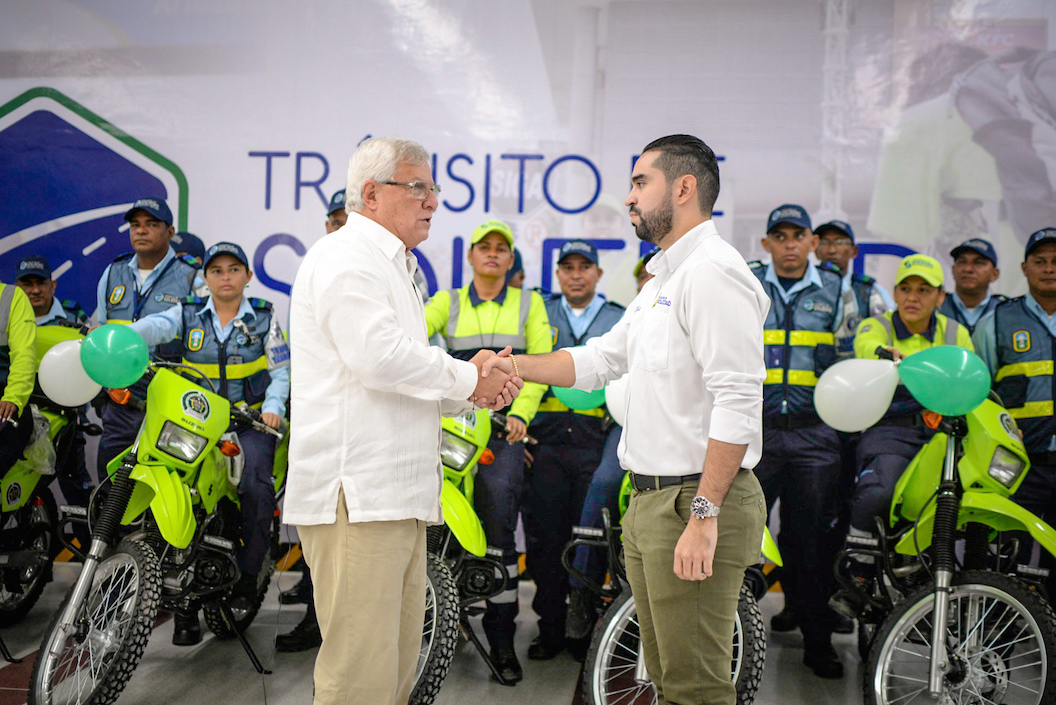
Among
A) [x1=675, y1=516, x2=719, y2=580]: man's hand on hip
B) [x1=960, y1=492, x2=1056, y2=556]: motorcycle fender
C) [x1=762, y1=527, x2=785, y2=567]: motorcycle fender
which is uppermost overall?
[x1=675, y1=516, x2=719, y2=580]: man's hand on hip

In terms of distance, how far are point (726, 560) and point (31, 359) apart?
3250mm

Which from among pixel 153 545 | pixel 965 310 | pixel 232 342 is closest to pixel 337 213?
pixel 232 342

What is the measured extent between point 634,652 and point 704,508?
1331mm

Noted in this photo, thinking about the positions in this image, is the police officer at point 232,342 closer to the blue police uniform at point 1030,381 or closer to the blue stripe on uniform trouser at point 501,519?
the blue stripe on uniform trouser at point 501,519

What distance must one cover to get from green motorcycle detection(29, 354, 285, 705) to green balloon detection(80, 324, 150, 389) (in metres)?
0.08

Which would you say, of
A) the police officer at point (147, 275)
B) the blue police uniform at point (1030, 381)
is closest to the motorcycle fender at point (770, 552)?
the blue police uniform at point (1030, 381)

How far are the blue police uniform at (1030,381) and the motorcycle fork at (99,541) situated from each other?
3445 millimetres

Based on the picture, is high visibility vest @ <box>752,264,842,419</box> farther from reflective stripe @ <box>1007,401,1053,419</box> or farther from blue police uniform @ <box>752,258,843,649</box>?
reflective stripe @ <box>1007,401,1053,419</box>

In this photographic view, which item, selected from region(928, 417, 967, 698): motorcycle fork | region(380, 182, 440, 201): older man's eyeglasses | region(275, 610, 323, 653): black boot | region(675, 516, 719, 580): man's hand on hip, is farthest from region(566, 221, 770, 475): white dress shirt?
region(275, 610, 323, 653): black boot

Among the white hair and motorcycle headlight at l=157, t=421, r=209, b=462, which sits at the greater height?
the white hair


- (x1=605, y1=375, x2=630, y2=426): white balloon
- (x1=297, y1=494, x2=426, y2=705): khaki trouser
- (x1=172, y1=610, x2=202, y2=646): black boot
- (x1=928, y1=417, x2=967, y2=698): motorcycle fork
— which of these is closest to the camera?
(x1=297, y1=494, x2=426, y2=705): khaki trouser

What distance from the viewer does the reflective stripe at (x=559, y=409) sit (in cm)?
396

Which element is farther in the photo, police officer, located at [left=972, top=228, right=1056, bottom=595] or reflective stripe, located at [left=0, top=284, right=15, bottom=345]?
reflective stripe, located at [left=0, top=284, right=15, bottom=345]

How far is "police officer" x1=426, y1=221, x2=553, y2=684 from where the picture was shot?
3.46 m
